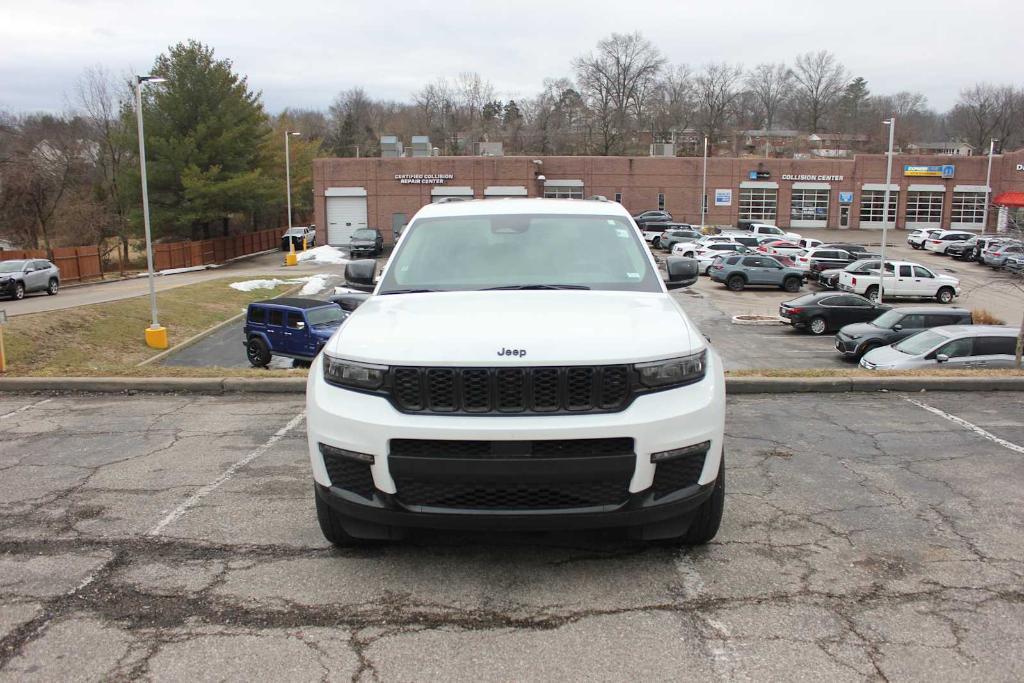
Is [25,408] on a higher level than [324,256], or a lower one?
higher

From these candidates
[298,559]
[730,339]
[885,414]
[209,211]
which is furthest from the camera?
[209,211]

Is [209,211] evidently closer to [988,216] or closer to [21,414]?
[21,414]

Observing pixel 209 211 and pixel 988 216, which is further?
pixel 988 216

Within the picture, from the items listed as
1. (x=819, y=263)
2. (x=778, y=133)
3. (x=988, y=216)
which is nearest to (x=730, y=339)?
(x=819, y=263)

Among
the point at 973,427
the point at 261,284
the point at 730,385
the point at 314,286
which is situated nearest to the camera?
the point at 973,427

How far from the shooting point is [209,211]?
52.7 m

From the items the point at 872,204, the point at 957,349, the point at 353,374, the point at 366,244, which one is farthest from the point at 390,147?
the point at 353,374

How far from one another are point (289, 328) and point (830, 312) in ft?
58.9

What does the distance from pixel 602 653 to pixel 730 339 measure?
2459cm

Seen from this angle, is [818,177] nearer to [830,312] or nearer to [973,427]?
[830,312]

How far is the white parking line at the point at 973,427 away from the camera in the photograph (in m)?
6.62

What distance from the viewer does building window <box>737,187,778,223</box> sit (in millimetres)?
69062

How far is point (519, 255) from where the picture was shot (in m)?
5.18

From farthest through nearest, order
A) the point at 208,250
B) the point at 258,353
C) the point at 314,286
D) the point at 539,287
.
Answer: the point at 208,250
the point at 314,286
the point at 258,353
the point at 539,287
